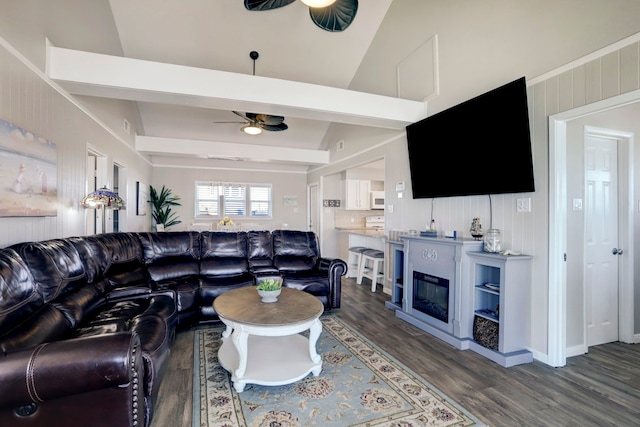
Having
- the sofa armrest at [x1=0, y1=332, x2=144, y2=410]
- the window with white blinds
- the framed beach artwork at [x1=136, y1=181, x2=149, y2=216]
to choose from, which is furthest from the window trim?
the sofa armrest at [x1=0, y1=332, x2=144, y2=410]

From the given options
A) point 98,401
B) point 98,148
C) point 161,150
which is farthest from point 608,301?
point 161,150

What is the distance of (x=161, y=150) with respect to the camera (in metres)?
6.05

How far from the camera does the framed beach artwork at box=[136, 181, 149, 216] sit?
595 cm

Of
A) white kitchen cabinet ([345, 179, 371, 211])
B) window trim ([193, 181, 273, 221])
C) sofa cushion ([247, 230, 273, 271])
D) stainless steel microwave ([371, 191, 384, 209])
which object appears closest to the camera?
sofa cushion ([247, 230, 273, 271])

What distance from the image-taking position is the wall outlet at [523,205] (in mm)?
2803

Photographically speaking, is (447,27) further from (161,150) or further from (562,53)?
(161,150)

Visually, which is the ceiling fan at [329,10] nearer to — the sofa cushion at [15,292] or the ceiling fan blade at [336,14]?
the ceiling fan blade at [336,14]

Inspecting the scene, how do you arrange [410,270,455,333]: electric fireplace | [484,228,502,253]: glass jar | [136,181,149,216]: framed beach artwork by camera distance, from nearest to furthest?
[484,228,502,253]: glass jar, [410,270,455,333]: electric fireplace, [136,181,149,216]: framed beach artwork

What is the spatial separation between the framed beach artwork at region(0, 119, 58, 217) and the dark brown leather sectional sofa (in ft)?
1.14

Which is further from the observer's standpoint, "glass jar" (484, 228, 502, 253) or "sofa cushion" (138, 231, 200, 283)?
"sofa cushion" (138, 231, 200, 283)

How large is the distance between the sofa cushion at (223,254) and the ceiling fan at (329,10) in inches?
108

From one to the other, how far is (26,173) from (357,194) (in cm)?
558

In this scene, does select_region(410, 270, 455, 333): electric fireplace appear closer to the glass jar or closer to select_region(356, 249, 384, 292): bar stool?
the glass jar

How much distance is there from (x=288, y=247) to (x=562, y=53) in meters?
3.64
